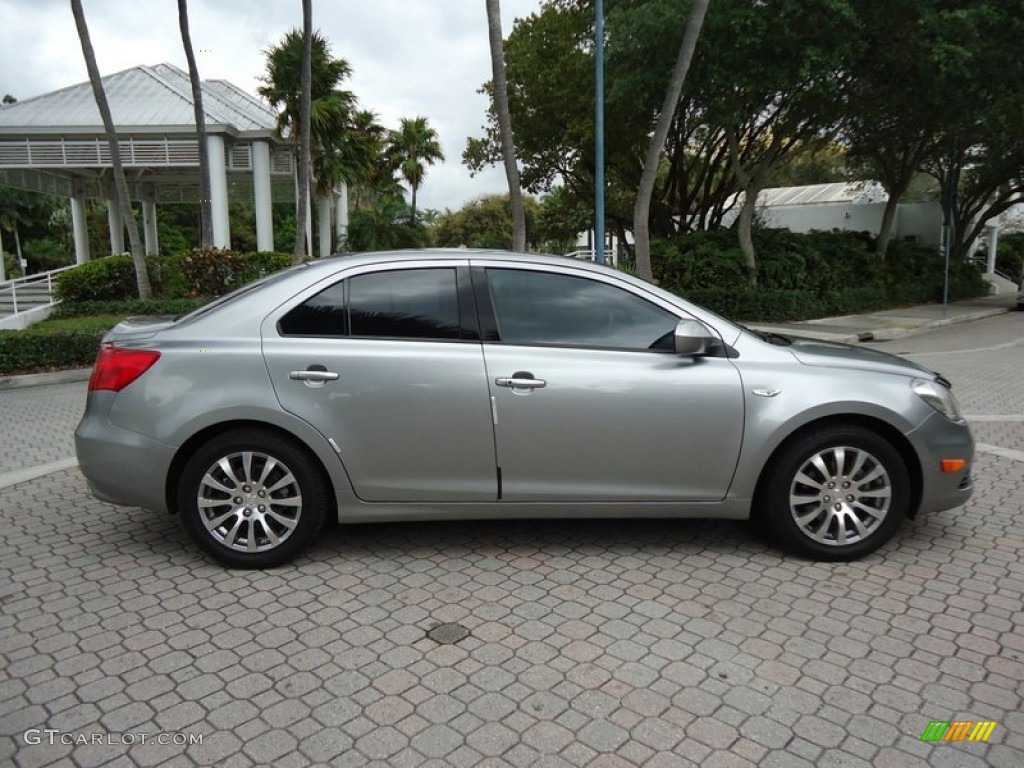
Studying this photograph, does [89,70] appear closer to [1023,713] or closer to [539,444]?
[539,444]

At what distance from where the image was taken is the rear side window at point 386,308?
13.1 feet

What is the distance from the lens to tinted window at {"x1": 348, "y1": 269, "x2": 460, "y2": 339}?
4.00 meters

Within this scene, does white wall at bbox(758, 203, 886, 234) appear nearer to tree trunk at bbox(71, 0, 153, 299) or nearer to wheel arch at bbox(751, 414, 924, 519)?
tree trunk at bbox(71, 0, 153, 299)

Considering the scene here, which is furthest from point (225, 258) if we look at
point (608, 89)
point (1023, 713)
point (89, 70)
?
point (1023, 713)

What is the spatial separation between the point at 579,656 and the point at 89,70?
14.2m

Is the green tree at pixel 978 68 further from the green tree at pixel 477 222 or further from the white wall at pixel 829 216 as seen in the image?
the green tree at pixel 477 222

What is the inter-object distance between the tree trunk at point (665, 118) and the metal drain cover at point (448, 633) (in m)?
9.86

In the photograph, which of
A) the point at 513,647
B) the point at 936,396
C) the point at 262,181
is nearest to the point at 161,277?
the point at 262,181

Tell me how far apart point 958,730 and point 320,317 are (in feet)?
10.8

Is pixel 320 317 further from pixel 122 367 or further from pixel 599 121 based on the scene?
pixel 599 121

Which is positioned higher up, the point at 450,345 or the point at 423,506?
the point at 450,345

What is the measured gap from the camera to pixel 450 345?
13.0 feet

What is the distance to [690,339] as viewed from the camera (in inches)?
153

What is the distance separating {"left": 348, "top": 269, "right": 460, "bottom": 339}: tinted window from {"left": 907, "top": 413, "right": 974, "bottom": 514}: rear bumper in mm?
2515
